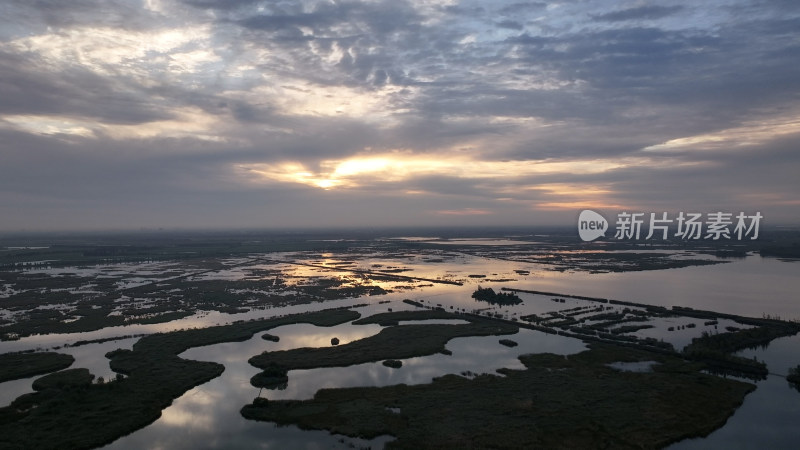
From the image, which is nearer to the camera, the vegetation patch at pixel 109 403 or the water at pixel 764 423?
the water at pixel 764 423

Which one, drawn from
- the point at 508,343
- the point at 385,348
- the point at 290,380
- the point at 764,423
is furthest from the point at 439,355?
the point at 764,423

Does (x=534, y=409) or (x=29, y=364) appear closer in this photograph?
(x=534, y=409)

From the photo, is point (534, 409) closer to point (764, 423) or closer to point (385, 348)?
point (764, 423)

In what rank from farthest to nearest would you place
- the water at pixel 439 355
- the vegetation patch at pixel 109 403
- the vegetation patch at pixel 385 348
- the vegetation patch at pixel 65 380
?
1. the vegetation patch at pixel 385 348
2. the vegetation patch at pixel 65 380
3. the water at pixel 439 355
4. the vegetation patch at pixel 109 403

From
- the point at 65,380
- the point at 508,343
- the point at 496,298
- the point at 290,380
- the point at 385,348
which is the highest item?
the point at 496,298

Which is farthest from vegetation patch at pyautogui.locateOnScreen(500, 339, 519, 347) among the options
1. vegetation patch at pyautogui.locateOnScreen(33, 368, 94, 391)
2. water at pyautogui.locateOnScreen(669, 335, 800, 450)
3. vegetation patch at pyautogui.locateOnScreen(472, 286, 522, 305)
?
vegetation patch at pyautogui.locateOnScreen(33, 368, 94, 391)

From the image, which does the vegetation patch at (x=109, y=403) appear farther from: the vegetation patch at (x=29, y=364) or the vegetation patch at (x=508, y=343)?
the vegetation patch at (x=508, y=343)

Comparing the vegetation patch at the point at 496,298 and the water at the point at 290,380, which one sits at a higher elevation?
the vegetation patch at the point at 496,298

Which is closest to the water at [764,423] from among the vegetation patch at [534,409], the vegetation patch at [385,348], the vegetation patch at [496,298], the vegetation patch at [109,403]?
the vegetation patch at [534,409]

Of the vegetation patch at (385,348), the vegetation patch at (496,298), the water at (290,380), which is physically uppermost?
the vegetation patch at (496,298)

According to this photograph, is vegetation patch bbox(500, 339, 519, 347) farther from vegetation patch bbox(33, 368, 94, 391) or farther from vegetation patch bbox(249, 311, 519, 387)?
vegetation patch bbox(33, 368, 94, 391)

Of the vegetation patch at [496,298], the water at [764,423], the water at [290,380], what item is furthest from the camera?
the vegetation patch at [496,298]
